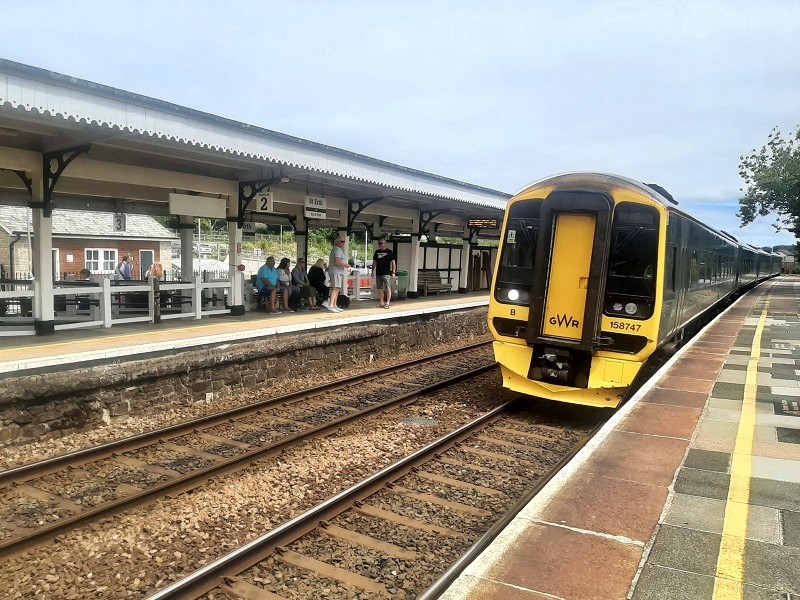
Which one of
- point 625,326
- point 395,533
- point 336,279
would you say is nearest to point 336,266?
point 336,279

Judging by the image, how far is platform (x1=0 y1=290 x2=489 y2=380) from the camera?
21.5 ft

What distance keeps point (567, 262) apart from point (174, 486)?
4913mm

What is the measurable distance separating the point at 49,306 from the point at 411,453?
611 cm

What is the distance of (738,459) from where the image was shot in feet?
15.1

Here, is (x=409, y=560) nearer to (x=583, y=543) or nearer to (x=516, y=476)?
(x=583, y=543)

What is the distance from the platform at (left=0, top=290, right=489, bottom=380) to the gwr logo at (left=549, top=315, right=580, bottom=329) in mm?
4540

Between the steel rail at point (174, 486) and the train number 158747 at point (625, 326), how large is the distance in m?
3.07

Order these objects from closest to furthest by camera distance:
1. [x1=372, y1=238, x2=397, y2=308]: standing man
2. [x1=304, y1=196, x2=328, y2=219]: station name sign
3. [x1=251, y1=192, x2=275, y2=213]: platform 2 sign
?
[x1=251, y1=192, x2=275, y2=213]: platform 2 sign < [x1=304, y1=196, x2=328, y2=219]: station name sign < [x1=372, y1=238, x2=397, y2=308]: standing man

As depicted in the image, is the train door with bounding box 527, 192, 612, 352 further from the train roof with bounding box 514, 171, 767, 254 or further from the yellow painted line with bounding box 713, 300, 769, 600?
the yellow painted line with bounding box 713, 300, 769, 600

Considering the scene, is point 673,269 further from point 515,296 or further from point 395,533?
point 395,533

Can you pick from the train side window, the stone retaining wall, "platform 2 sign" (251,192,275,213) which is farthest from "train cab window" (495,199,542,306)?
"platform 2 sign" (251,192,275,213)

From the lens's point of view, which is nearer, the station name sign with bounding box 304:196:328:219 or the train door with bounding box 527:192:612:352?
the train door with bounding box 527:192:612:352

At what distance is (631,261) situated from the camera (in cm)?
683

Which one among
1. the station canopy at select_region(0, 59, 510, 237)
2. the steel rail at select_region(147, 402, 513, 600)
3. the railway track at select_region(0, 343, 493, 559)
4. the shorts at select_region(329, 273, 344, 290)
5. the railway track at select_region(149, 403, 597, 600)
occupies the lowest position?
the railway track at select_region(0, 343, 493, 559)
